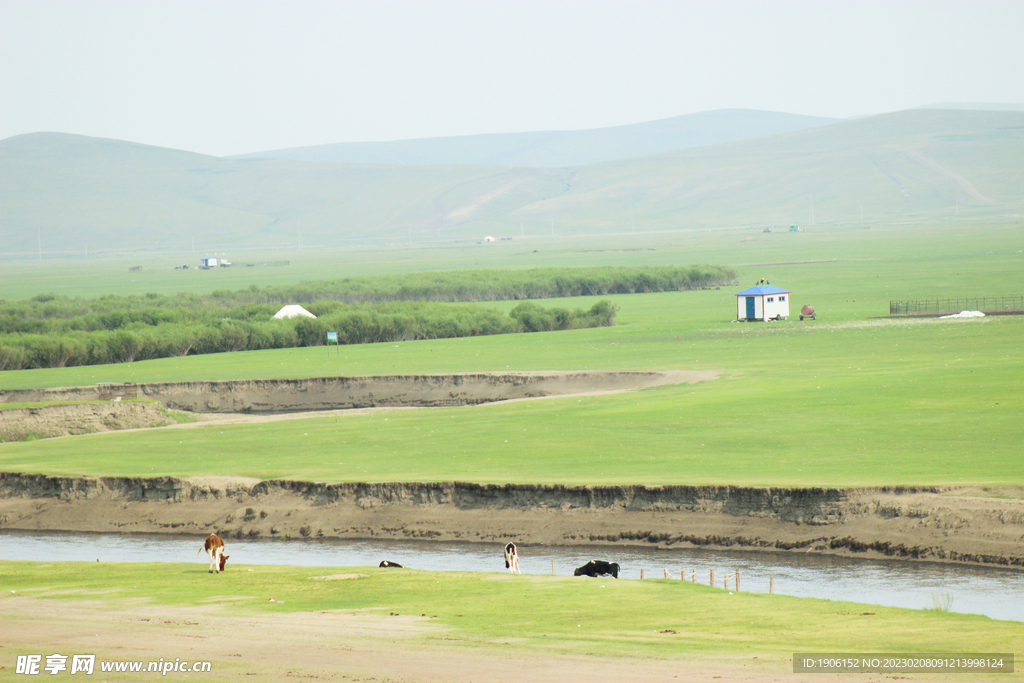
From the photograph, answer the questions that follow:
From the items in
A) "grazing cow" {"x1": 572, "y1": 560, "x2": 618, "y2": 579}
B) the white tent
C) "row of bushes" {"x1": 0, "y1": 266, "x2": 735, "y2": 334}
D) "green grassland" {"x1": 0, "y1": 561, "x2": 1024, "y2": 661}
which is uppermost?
"row of bushes" {"x1": 0, "y1": 266, "x2": 735, "y2": 334}

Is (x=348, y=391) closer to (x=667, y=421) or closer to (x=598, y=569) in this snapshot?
(x=667, y=421)

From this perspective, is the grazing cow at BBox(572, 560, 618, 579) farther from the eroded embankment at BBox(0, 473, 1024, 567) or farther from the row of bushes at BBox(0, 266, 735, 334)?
the row of bushes at BBox(0, 266, 735, 334)

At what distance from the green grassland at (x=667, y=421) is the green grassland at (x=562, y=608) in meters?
8.13

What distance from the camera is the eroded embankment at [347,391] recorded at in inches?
1992

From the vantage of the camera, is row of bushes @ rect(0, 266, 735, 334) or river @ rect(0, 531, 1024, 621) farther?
row of bushes @ rect(0, 266, 735, 334)

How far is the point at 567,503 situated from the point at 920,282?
87605 millimetres

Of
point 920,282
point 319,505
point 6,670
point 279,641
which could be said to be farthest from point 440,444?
point 920,282

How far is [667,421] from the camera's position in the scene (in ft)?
122

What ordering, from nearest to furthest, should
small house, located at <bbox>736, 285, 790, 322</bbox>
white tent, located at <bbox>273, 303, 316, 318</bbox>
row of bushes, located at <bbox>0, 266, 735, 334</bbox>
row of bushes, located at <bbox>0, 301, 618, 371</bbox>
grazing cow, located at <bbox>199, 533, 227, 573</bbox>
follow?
1. grazing cow, located at <bbox>199, 533, 227, 573</bbox>
2. row of bushes, located at <bbox>0, 301, 618, 371</bbox>
3. small house, located at <bbox>736, 285, 790, 322</bbox>
4. white tent, located at <bbox>273, 303, 316, 318</bbox>
5. row of bushes, located at <bbox>0, 266, 735, 334</bbox>

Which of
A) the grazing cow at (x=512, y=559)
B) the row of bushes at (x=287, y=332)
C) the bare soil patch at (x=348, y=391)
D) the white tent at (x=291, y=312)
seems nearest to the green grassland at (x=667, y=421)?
the bare soil patch at (x=348, y=391)

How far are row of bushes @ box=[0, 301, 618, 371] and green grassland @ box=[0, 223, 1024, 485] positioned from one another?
10.4 ft

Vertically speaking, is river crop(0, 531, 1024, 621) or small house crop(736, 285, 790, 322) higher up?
small house crop(736, 285, 790, 322)

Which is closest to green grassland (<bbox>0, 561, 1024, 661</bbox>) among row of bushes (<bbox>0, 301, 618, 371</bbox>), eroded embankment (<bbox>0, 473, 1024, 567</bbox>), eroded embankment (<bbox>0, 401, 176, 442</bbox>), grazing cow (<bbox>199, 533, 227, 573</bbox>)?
grazing cow (<bbox>199, 533, 227, 573</bbox>)

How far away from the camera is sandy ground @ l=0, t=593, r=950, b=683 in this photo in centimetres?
1381
